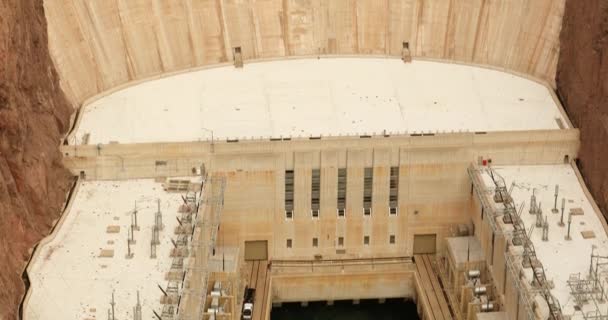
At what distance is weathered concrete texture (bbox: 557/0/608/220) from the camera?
304 feet

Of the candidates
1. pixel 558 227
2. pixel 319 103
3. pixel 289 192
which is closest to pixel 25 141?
pixel 289 192

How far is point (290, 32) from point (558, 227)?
29.6 meters

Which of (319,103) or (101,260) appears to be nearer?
(101,260)

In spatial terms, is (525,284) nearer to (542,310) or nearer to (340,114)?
(542,310)

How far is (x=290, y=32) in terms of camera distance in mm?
109625

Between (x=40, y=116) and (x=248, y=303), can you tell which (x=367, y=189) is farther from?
(x=40, y=116)

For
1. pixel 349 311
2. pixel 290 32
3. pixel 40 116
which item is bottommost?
pixel 349 311

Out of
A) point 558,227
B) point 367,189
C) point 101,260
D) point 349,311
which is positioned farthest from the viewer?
point 349,311

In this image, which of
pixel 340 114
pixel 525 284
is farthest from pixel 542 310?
pixel 340 114

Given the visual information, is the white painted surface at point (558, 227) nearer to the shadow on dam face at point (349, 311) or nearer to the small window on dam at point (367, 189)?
the small window on dam at point (367, 189)

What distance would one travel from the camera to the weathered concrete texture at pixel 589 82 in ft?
304

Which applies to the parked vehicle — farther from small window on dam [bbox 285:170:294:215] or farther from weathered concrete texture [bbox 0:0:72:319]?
weathered concrete texture [bbox 0:0:72:319]

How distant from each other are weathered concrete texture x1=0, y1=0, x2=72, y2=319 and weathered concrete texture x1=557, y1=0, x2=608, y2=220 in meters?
34.3

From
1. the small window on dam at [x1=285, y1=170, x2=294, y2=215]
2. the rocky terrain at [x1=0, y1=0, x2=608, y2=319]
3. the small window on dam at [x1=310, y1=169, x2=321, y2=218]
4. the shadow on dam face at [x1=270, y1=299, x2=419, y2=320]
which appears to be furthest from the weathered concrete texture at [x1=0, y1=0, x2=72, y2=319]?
the shadow on dam face at [x1=270, y1=299, x2=419, y2=320]
